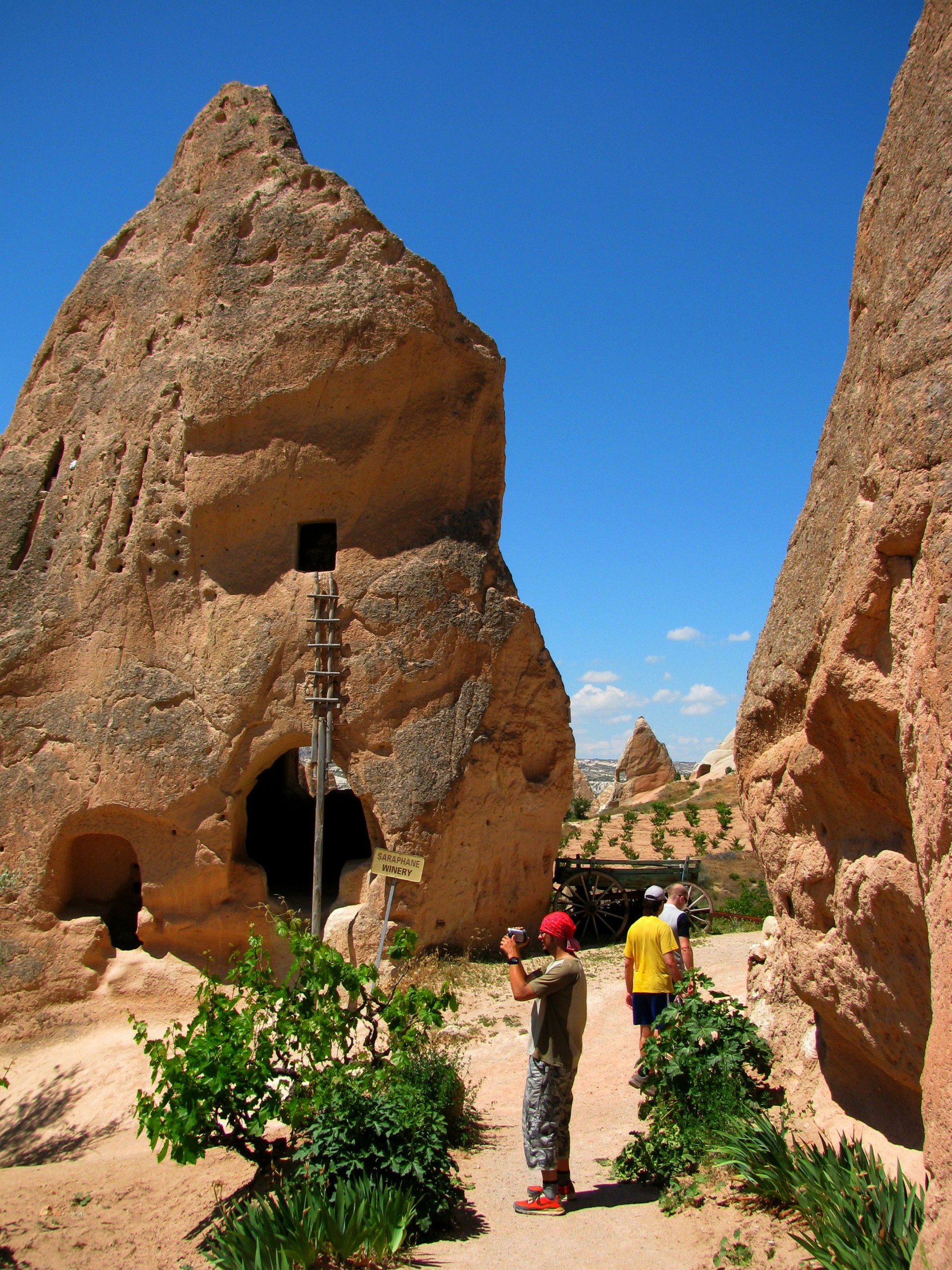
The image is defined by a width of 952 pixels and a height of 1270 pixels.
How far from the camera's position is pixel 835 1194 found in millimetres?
3678

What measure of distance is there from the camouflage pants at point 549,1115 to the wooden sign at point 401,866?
12.0ft

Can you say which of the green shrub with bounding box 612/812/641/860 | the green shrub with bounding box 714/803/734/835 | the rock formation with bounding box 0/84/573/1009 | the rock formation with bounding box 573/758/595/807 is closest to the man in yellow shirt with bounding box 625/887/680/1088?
the rock formation with bounding box 0/84/573/1009

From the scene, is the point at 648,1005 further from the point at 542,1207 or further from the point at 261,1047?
the point at 261,1047

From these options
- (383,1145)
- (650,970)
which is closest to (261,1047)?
(383,1145)

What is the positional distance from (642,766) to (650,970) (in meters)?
28.1

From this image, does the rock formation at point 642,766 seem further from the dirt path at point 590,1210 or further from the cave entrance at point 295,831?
the dirt path at point 590,1210

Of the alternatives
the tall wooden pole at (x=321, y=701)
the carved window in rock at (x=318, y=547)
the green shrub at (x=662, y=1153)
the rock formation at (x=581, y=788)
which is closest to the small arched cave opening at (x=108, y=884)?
the tall wooden pole at (x=321, y=701)

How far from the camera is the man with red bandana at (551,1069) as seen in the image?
190 inches

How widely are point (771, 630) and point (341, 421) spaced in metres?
6.72

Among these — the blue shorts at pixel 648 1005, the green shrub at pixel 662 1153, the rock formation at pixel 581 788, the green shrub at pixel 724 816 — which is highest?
the rock formation at pixel 581 788

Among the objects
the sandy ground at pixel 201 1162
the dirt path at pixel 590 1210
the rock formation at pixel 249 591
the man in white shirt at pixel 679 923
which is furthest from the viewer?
the rock formation at pixel 249 591

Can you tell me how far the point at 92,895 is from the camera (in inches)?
429

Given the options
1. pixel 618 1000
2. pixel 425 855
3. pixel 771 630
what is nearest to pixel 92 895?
pixel 425 855

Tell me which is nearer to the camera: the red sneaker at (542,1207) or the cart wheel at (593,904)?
the red sneaker at (542,1207)
